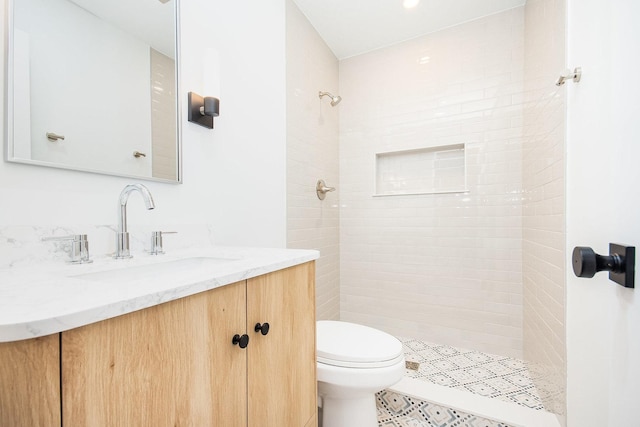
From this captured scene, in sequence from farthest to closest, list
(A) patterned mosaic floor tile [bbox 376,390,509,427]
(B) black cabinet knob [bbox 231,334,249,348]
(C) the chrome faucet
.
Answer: (A) patterned mosaic floor tile [bbox 376,390,509,427]
(C) the chrome faucet
(B) black cabinet knob [bbox 231,334,249,348]

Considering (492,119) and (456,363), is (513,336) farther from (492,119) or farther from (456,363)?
(492,119)

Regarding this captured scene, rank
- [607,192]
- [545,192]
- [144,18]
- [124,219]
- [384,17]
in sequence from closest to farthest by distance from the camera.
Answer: [607,192]
[124,219]
[144,18]
[545,192]
[384,17]

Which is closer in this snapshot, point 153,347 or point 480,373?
point 153,347

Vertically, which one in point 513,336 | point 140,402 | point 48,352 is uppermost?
point 48,352

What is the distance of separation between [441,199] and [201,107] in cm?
171

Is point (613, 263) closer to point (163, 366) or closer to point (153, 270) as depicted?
point (163, 366)

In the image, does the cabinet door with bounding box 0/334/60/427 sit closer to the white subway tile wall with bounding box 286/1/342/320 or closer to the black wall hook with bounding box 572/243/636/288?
the black wall hook with bounding box 572/243/636/288

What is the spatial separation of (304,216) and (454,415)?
136 centimetres

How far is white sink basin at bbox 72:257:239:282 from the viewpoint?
72 cm

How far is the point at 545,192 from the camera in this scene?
55.5 inches

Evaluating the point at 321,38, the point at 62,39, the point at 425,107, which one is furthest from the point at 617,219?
the point at 321,38

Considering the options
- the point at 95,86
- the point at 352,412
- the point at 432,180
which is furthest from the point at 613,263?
the point at 432,180

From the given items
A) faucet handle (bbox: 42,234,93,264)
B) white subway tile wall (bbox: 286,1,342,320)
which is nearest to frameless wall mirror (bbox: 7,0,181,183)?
faucet handle (bbox: 42,234,93,264)

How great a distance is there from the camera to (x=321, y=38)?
2.19m
